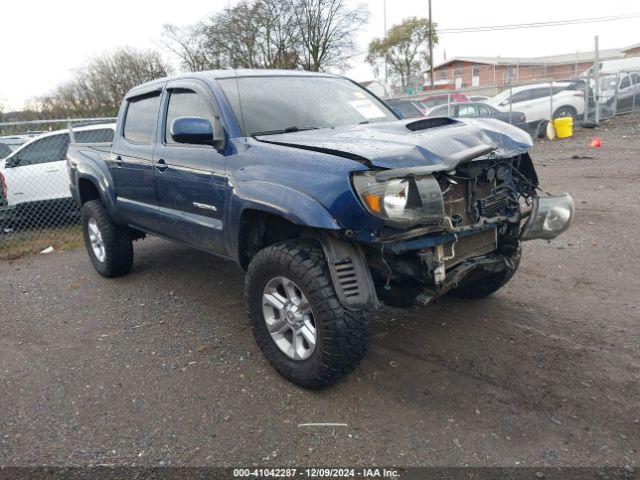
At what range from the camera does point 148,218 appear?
4.61 m

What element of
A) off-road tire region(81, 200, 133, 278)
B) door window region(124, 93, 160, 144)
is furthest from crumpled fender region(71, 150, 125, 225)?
door window region(124, 93, 160, 144)

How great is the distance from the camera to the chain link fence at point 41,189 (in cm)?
836

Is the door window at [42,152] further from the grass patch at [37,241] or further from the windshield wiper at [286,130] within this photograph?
the windshield wiper at [286,130]

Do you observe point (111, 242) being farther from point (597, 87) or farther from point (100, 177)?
point (597, 87)

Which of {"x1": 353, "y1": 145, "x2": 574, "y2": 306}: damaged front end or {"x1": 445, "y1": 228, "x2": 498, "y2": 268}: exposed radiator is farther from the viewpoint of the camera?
{"x1": 445, "y1": 228, "x2": 498, "y2": 268}: exposed radiator

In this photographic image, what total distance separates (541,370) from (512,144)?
144cm

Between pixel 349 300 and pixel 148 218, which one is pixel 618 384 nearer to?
pixel 349 300

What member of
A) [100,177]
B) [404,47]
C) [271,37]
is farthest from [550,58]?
[100,177]

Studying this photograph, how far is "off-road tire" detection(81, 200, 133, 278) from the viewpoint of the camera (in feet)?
17.7

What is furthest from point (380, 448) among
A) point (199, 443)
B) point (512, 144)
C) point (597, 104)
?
point (597, 104)

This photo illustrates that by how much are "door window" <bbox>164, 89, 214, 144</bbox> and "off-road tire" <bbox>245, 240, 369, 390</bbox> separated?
1267 millimetres

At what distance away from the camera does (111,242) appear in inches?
212

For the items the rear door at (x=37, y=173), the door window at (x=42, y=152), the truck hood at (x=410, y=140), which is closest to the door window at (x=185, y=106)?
the truck hood at (x=410, y=140)

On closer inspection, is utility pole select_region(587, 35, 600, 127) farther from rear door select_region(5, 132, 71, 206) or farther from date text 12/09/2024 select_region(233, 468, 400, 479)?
date text 12/09/2024 select_region(233, 468, 400, 479)
